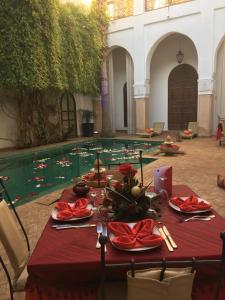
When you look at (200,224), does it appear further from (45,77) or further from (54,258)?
(45,77)

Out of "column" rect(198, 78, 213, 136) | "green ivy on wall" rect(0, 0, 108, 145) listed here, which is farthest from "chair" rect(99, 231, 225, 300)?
"column" rect(198, 78, 213, 136)

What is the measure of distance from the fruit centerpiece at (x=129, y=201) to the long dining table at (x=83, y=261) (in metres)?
0.24

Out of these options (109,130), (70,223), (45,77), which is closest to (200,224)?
(70,223)

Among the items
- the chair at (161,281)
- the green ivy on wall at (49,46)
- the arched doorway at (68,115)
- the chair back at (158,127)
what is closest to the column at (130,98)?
the chair back at (158,127)

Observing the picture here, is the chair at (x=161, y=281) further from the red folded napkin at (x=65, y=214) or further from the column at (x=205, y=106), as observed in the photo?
the column at (x=205, y=106)

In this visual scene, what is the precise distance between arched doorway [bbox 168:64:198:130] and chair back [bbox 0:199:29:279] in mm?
11118

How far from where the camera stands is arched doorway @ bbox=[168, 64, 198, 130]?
11648 mm

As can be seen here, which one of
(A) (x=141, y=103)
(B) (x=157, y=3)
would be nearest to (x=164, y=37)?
(B) (x=157, y=3)

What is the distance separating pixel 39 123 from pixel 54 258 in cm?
923

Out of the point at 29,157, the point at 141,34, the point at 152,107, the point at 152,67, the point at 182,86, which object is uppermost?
the point at 141,34

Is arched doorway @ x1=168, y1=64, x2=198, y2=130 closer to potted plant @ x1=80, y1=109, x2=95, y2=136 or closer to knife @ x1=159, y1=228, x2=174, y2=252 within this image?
potted plant @ x1=80, y1=109, x2=95, y2=136

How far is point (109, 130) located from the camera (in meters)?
11.7

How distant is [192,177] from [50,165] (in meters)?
3.88

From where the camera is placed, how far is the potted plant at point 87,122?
469 inches
